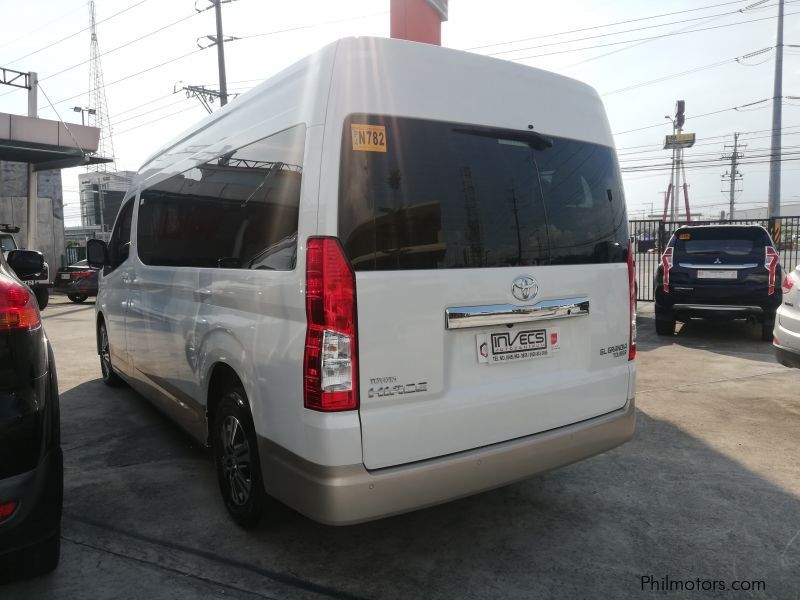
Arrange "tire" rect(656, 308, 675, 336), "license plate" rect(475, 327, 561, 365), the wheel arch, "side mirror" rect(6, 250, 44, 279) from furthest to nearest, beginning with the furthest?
"tire" rect(656, 308, 675, 336) < "side mirror" rect(6, 250, 44, 279) < the wheel arch < "license plate" rect(475, 327, 561, 365)

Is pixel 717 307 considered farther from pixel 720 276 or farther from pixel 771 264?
pixel 771 264

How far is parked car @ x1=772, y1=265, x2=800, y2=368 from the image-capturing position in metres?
4.68

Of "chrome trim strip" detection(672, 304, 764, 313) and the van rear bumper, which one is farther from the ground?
"chrome trim strip" detection(672, 304, 764, 313)

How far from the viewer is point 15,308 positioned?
2.24m

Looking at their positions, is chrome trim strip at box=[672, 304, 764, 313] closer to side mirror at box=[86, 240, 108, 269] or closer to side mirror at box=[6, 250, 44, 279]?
side mirror at box=[86, 240, 108, 269]

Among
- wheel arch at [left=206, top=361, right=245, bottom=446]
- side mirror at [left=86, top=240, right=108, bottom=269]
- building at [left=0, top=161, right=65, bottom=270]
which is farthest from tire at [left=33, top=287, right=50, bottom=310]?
wheel arch at [left=206, top=361, right=245, bottom=446]

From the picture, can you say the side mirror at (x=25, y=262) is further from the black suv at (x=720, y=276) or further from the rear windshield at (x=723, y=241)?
the rear windshield at (x=723, y=241)

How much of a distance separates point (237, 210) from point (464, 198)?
121 cm

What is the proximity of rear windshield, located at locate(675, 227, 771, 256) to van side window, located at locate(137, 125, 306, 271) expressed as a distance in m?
7.43

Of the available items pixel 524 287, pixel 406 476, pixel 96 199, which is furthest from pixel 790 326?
pixel 96 199

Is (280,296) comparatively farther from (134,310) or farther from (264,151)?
(134,310)

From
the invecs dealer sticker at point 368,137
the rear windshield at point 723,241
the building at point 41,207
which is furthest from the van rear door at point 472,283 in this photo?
the building at point 41,207

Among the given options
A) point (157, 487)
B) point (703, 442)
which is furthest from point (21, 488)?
point (703, 442)

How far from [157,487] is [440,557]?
1939 mm
